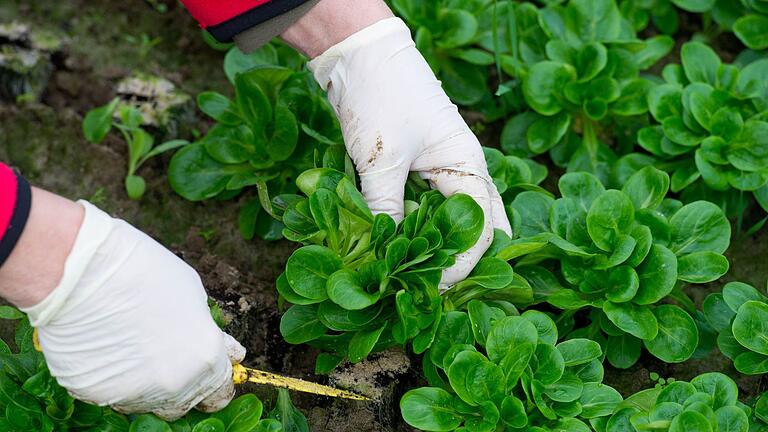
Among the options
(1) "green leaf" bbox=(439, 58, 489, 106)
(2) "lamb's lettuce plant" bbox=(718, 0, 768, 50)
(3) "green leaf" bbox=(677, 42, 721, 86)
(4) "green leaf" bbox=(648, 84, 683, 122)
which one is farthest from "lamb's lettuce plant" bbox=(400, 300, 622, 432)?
(2) "lamb's lettuce plant" bbox=(718, 0, 768, 50)

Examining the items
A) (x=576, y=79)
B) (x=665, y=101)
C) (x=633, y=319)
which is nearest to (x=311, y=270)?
(x=633, y=319)

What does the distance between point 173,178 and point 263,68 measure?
55 cm

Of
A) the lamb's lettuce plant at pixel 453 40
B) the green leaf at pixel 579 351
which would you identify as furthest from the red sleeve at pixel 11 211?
the lamb's lettuce plant at pixel 453 40

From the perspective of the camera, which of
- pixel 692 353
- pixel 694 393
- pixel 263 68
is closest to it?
pixel 694 393

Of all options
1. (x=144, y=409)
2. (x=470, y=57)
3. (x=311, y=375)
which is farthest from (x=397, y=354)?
(x=470, y=57)

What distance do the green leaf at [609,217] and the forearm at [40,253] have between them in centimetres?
149

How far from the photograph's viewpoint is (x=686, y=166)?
10.2 ft

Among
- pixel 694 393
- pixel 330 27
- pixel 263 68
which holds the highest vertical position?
pixel 330 27

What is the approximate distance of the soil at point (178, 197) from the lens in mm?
2609

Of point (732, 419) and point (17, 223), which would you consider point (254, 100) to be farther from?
point (732, 419)

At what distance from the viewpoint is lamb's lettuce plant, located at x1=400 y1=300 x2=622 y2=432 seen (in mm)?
2232

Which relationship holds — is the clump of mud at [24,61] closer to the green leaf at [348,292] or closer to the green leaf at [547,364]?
the green leaf at [348,292]

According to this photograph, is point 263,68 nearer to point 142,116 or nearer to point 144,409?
point 142,116

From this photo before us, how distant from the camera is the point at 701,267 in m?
2.56
